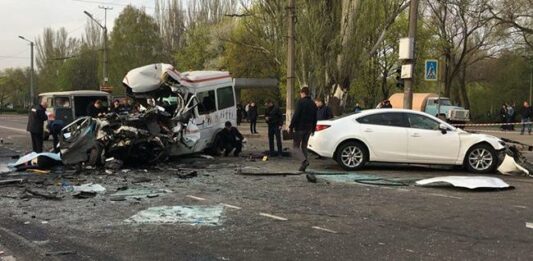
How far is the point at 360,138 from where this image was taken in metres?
12.7

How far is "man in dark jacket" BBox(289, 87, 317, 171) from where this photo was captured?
40.4ft

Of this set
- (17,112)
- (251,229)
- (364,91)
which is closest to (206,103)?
(251,229)

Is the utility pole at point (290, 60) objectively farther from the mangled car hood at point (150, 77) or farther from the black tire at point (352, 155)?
the black tire at point (352, 155)

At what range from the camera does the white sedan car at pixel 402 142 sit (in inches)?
488

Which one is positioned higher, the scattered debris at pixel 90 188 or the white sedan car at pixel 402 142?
the white sedan car at pixel 402 142

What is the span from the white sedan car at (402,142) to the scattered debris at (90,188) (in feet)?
16.4

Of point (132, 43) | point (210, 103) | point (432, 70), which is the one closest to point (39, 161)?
point (210, 103)

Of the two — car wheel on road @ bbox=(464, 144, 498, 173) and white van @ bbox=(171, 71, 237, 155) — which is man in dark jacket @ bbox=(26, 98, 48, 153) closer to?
white van @ bbox=(171, 71, 237, 155)

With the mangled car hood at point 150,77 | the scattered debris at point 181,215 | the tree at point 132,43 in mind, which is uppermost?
the tree at point 132,43

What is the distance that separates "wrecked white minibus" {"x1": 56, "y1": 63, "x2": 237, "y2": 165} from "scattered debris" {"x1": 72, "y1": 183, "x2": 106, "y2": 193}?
2538mm

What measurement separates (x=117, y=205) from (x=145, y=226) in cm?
160

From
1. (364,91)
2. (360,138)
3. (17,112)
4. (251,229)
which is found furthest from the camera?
(17,112)

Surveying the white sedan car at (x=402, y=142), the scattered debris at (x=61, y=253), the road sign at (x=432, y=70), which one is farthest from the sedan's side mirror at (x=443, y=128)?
the scattered debris at (x=61, y=253)

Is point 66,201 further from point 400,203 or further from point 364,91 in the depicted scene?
point 364,91
